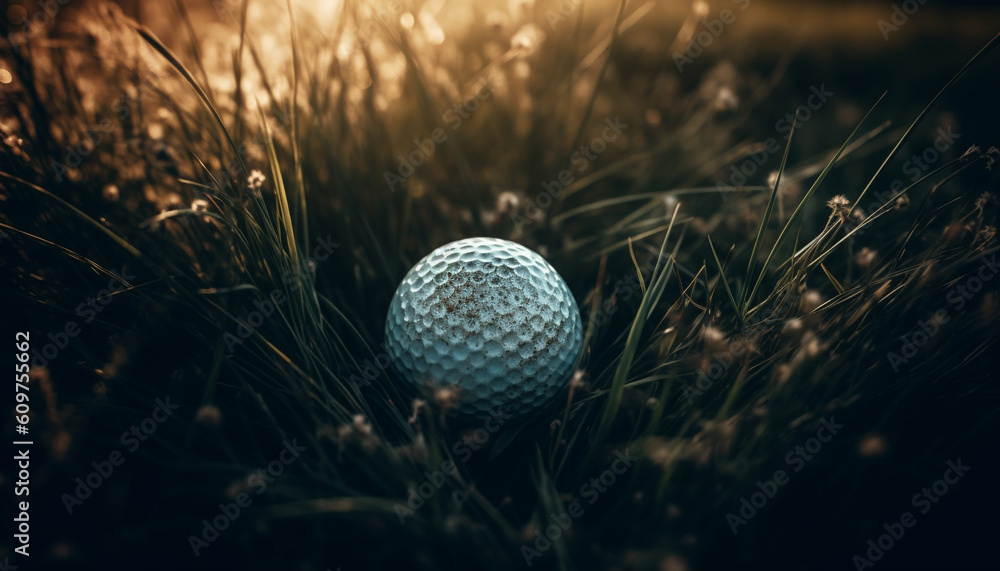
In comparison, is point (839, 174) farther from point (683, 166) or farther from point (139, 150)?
point (139, 150)

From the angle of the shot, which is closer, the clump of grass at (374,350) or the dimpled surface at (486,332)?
the clump of grass at (374,350)

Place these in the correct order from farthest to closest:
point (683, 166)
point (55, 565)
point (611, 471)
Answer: point (683, 166) < point (611, 471) < point (55, 565)

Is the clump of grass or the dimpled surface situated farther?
the dimpled surface

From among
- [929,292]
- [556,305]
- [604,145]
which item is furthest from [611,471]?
[604,145]
